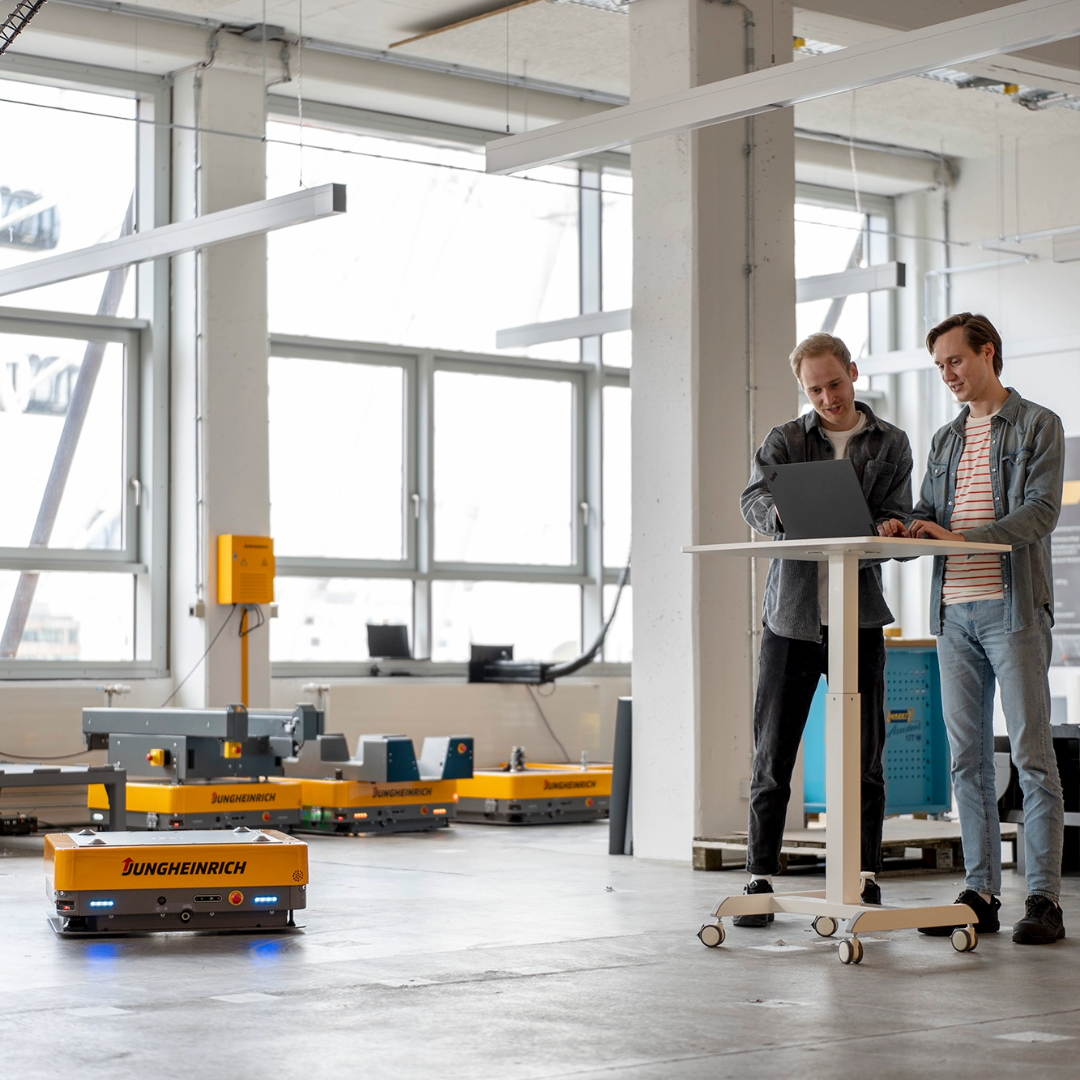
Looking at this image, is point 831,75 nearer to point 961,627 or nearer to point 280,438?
point 961,627

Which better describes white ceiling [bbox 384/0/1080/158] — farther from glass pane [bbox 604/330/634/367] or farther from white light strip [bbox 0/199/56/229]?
white light strip [bbox 0/199/56/229]

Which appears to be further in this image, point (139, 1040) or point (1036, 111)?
point (1036, 111)

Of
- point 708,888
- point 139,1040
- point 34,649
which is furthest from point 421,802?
point 139,1040

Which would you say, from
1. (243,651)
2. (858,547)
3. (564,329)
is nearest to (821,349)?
(858,547)

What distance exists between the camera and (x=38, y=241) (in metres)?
8.76

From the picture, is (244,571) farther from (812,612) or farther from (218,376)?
(812,612)

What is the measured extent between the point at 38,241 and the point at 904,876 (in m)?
5.57

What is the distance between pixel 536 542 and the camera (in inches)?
415

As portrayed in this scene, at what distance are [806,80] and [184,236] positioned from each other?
120 inches

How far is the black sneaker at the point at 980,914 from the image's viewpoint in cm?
402

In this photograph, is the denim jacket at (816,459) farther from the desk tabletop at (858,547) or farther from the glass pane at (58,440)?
the glass pane at (58,440)

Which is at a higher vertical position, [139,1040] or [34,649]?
[34,649]

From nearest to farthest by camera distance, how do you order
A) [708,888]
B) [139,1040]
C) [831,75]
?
[139,1040] < [831,75] < [708,888]

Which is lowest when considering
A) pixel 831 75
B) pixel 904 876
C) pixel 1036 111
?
pixel 904 876
